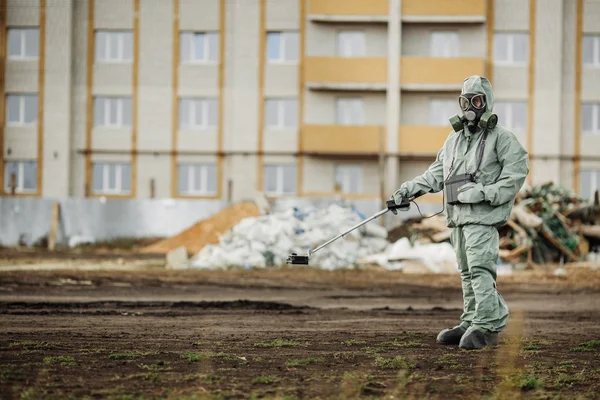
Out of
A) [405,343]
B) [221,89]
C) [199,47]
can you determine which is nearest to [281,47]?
[221,89]

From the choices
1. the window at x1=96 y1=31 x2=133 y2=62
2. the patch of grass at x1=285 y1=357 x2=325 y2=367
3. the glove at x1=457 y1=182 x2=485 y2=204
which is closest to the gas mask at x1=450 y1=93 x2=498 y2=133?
the glove at x1=457 y1=182 x2=485 y2=204

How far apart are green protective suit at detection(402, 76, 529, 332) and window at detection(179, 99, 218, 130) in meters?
36.5

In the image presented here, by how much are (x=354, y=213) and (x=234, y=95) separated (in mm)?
14550

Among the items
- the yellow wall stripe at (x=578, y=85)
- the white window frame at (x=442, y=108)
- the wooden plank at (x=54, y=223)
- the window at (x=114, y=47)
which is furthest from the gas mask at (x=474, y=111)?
the window at (x=114, y=47)

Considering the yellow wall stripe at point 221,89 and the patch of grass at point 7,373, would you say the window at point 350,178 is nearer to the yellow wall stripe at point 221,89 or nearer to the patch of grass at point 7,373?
the yellow wall stripe at point 221,89

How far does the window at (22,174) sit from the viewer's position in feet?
148

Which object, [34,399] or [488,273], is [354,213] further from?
[34,399]

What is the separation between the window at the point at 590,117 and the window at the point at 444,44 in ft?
21.5

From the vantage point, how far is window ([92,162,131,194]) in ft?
148

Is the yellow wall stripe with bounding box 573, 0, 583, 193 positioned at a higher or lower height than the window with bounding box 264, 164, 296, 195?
higher

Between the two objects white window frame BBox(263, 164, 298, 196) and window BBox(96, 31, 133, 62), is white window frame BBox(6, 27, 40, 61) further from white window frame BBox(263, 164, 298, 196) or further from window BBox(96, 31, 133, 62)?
white window frame BBox(263, 164, 298, 196)

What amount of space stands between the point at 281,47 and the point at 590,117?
48.0 feet

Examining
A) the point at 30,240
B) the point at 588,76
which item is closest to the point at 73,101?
the point at 30,240

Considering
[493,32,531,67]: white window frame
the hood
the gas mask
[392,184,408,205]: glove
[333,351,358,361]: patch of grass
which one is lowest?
[333,351,358,361]: patch of grass
